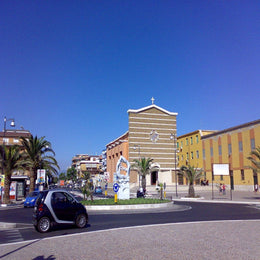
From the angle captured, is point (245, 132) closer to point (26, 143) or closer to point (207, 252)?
point (26, 143)

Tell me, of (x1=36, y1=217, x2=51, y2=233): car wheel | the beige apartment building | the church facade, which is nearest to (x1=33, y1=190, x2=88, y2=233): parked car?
(x1=36, y1=217, x2=51, y2=233): car wheel

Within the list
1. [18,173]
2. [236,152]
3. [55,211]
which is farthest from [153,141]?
[55,211]

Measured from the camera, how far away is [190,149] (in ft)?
237

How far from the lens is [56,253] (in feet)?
26.2

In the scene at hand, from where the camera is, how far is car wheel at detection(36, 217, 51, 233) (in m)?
11.8

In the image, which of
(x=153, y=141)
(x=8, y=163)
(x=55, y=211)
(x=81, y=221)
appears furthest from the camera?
(x=153, y=141)

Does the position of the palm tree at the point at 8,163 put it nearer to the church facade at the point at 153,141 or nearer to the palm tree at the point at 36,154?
the palm tree at the point at 36,154

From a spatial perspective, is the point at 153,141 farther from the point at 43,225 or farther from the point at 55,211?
the point at 43,225

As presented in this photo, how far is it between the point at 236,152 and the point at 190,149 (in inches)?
717

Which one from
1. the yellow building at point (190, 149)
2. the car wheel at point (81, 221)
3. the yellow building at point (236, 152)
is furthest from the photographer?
the yellow building at point (190, 149)

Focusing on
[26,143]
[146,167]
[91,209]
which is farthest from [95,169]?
[91,209]

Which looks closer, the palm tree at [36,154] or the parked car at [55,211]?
the parked car at [55,211]

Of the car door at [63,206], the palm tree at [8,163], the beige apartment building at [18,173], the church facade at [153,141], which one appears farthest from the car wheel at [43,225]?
the church facade at [153,141]

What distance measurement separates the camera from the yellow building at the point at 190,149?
68.0m
